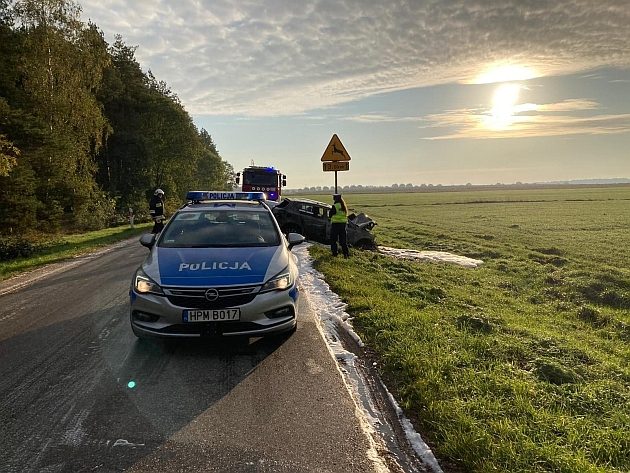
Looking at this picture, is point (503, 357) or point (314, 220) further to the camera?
point (314, 220)

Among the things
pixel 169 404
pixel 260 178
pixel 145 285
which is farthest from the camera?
pixel 260 178

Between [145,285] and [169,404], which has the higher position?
[145,285]

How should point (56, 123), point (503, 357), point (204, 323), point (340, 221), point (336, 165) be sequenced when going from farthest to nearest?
point (56, 123)
point (340, 221)
point (336, 165)
point (503, 357)
point (204, 323)

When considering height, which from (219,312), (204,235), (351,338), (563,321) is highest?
(204,235)

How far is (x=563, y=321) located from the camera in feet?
28.1

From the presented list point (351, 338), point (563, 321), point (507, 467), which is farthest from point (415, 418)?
point (563, 321)

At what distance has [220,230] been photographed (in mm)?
6223

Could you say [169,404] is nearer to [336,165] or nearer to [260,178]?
[336,165]

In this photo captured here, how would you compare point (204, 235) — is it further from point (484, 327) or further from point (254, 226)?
point (484, 327)

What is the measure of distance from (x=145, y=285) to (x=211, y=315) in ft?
2.90

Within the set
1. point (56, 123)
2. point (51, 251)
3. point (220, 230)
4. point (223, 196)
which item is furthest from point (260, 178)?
point (220, 230)

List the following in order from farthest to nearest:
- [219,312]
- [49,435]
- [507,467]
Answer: [219,312] → [49,435] → [507,467]

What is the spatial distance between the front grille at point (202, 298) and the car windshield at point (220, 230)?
1105 mm

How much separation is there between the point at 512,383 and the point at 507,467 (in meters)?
1.51
